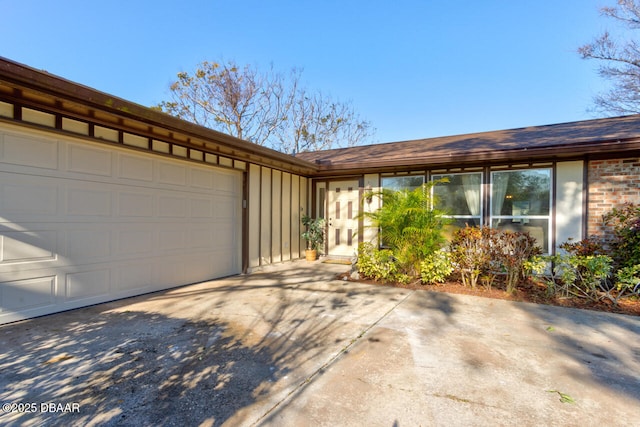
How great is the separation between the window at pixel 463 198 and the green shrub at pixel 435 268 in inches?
48.8

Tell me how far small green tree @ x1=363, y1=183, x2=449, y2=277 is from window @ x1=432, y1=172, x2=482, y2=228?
1.05 m

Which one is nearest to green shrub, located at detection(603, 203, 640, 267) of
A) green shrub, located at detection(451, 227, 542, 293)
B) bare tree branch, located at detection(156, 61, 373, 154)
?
green shrub, located at detection(451, 227, 542, 293)

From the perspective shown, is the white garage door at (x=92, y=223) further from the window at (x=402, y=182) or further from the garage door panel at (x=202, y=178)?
the window at (x=402, y=182)

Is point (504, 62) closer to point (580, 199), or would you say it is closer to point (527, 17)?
point (527, 17)

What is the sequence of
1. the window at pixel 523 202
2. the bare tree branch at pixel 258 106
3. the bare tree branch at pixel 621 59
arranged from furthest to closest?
1. the bare tree branch at pixel 258 106
2. the bare tree branch at pixel 621 59
3. the window at pixel 523 202

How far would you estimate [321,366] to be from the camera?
2.50 metres

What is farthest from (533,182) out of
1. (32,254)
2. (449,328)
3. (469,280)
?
(32,254)

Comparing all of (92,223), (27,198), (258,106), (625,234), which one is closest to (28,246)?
(27,198)

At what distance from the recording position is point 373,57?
41.5 feet

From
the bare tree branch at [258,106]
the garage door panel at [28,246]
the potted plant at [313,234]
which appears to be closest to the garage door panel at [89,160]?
the garage door panel at [28,246]

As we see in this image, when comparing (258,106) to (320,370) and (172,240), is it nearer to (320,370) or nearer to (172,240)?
(172,240)

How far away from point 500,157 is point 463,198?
3.69 feet

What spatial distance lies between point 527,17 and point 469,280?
24.1 feet

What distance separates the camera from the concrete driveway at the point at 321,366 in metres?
1.90
